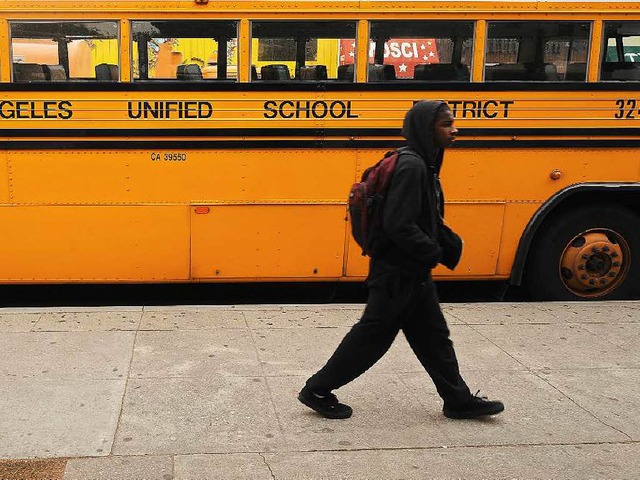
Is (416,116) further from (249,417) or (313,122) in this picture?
(313,122)

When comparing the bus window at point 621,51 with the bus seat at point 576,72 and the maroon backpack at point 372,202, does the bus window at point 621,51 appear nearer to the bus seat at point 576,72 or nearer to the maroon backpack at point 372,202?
the bus seat at point 576,72

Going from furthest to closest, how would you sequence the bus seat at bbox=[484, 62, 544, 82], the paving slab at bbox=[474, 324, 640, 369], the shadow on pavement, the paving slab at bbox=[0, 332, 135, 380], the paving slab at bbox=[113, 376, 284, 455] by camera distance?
the shadow on pavement < the bus seat at bbox=[484, 62, 544, 82] < the paving slab at bbox=[474, 324, 640, 369] < the paving slab at bbox=[0, 332, 135, 380] < the paving slab at bbox=[113, 376, 284, 455]

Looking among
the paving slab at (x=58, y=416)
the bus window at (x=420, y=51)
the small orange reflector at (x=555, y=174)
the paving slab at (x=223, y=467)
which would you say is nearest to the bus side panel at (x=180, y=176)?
the bus window at (x=420, y=51)

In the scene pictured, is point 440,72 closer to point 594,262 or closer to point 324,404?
point 594,262

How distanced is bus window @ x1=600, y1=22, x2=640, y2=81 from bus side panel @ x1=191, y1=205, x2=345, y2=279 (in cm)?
249

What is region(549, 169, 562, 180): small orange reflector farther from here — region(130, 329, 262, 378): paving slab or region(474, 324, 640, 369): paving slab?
region(130, 329, 262, 378): paving slab

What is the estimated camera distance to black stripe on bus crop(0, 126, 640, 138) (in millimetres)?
6055

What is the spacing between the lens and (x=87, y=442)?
3.83m

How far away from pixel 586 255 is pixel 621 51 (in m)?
1.73

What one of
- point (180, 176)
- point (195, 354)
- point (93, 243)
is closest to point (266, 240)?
point (180, 176)

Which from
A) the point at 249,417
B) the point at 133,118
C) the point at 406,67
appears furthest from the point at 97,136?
the point at 249,417

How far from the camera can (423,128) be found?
12.6 ft

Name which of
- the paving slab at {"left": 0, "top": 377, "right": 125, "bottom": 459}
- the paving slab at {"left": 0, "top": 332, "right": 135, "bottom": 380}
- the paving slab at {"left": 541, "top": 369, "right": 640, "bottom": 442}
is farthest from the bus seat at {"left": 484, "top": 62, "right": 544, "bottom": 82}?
the paving slab at {"left": 0, "top": 377, "right": 125, "bottom": 459}

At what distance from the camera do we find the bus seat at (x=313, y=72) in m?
6.12
